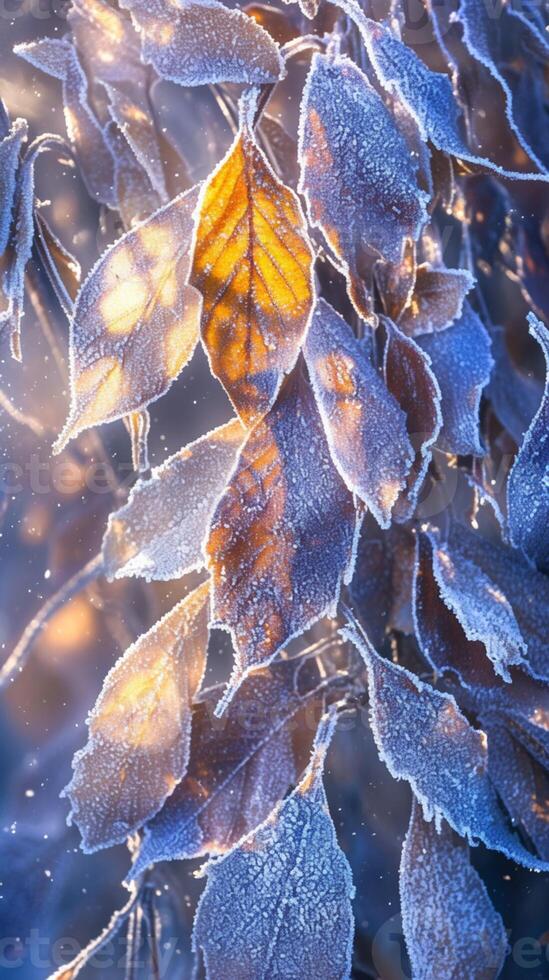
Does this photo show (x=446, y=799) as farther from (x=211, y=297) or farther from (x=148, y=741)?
(x=211, y=297)

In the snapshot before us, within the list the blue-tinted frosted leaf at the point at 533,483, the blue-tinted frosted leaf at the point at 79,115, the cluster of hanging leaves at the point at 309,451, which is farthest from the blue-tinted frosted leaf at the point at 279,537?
the blue-tinted frosted leaf at the point at 79,115

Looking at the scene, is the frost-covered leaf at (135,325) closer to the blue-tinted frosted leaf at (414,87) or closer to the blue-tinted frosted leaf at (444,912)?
the blue-tinted frosted leaf at (414,87)

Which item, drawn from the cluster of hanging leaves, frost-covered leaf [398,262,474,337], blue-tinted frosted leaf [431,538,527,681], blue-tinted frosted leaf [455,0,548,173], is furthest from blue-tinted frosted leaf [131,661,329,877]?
blue-tinted frosted leaf [455,0,548,173]

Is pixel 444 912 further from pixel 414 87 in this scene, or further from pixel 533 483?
pixel 414 87

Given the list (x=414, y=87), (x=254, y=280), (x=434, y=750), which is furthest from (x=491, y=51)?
(x=434, y=750)

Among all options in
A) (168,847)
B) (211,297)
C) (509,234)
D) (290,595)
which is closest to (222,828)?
(168,847)

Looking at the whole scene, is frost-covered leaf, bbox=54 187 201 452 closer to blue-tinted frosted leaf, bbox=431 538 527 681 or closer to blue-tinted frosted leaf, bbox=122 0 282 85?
blue-tinted frosted leaf, bbox=122 0 282 85
